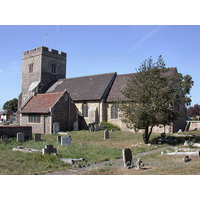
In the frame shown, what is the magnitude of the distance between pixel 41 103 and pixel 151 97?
1556cm

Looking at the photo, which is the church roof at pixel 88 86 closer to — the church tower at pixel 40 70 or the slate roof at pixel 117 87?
the slate roof at pixel 117 87

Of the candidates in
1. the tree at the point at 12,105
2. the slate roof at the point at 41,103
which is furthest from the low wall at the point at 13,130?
the tree at the point at 12,105

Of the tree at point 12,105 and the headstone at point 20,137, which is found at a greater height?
the tree at point 12,105

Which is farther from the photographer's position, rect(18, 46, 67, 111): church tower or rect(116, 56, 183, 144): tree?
rect(18, 46, 67, 111): church tower

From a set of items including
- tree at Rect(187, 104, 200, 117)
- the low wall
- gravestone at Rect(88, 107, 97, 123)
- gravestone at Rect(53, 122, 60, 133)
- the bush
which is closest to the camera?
the low wall

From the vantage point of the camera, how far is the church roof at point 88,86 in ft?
97.8

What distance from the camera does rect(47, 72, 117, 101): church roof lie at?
1174 inches

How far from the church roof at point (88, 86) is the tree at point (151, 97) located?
12406mm

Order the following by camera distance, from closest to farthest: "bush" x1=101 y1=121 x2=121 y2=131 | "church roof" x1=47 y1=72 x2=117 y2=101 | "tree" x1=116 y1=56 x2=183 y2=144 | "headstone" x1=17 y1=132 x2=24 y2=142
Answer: "tree" x1=116 y1=56 x2=183 y2=144 < "headstone" x1=17 y1=132 x2=24 y2=142 < "bush" x1=101 y1=121 x2=121 y2=131 < "church roof" x1=47 y1=72 x2=117 y2=101

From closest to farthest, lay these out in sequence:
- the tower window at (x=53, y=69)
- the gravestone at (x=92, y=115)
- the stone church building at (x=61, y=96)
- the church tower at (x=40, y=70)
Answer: the stone church building at (x=61, y=96) < the gravestone at (x=92, y=115) < the church tower at (x=40, y=70) < the tower window at (x=53, y=69)

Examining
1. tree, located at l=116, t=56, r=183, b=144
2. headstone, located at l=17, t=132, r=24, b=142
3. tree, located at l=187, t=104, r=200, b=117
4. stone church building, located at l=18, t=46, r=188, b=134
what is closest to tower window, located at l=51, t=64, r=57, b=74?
stone church building, located at l=18, t=46, r=188, b=134

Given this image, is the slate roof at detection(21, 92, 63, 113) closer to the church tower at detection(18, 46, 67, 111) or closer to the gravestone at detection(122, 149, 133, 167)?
the church tower at detection(18, 46, 67, 111)

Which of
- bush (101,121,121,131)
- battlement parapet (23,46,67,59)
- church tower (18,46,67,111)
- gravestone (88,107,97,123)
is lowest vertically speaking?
bush (101,121,121,131)

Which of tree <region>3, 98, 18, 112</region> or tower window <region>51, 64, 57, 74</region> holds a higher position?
tower window <region>51, 64, 57, 74</region>
